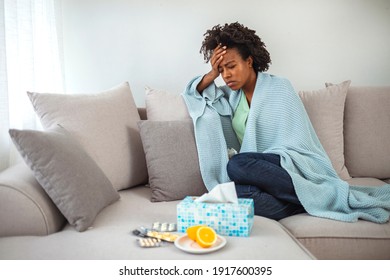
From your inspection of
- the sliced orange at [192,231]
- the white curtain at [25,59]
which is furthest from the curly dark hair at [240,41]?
the sliced orange at [192,231]

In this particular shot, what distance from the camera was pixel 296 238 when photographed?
1715 mm

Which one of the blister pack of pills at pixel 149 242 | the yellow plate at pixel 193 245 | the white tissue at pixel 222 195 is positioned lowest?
the blister pack of pills at pixel 149 242

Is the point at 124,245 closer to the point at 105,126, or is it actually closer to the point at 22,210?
the point at 22,210

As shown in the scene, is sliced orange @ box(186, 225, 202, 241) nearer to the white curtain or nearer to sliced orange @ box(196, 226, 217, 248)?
sliced orange @ box(196, 226, 217, 248)

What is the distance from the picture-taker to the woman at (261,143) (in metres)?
1.88

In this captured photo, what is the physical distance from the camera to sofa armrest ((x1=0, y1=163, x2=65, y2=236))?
1.54m

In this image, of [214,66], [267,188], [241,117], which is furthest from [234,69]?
[267,188]

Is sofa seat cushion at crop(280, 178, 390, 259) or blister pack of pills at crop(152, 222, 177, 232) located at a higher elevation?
blister pack of pills at crop(152, 222, 177, 232)

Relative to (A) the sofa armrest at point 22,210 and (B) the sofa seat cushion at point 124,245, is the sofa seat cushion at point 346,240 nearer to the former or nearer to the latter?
(B) the sofa seat cushion at point 124,245

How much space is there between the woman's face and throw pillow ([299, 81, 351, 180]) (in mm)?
357

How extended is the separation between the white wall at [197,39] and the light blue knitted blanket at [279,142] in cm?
44

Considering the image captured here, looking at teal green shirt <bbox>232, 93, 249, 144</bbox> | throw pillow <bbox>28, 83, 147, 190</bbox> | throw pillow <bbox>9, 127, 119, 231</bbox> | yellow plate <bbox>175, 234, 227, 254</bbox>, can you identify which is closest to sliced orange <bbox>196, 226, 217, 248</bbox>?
yellow plate <bbox>175, 234, 227, 254</bbox>

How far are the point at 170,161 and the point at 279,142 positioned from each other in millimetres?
511
